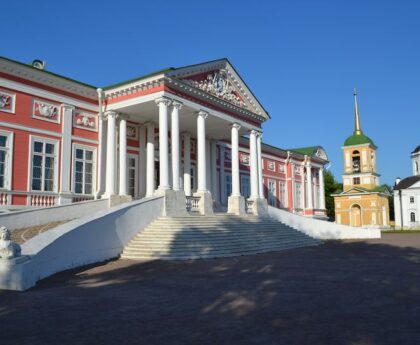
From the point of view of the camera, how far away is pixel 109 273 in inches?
373

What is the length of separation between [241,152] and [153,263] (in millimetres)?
17003

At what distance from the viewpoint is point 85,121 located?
1675 cm

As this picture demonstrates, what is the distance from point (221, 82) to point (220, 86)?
11.4 inches

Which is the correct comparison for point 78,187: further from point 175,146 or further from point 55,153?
point 175,146

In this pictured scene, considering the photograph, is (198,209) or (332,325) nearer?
(332,325)

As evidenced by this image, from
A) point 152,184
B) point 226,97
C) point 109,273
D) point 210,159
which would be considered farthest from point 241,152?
point 109,273

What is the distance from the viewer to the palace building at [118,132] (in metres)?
14.4

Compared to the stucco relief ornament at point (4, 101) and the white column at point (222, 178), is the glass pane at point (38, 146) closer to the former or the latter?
the stucco relief ornament at point (4, 101)

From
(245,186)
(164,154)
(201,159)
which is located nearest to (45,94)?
(164,154)

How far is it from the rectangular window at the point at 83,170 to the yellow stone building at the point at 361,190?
38156 mm

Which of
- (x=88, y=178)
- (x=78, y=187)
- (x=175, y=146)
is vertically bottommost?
(x=78, y=187)

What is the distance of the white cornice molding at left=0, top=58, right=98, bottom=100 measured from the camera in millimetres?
14023

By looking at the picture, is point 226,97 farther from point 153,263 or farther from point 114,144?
point 153,263

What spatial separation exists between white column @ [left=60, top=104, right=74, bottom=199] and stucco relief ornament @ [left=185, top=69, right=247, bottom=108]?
5125mm
